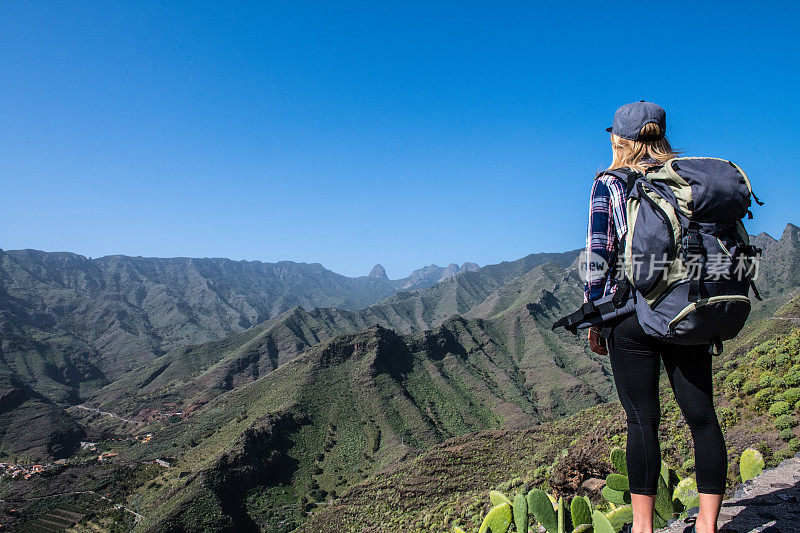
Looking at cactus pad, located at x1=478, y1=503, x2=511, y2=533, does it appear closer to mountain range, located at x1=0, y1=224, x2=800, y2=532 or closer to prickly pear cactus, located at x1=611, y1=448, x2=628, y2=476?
prickly pear cactus, located at x1=611, y1=448, x2=628, y2=476

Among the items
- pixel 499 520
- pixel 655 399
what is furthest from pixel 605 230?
pixel 499 520

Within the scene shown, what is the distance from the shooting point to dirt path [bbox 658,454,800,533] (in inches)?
104

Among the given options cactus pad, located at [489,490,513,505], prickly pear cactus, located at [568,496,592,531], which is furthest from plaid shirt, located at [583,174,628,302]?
cactus pad, located at [489,490,513,505]

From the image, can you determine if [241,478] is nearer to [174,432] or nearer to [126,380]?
[174,432]

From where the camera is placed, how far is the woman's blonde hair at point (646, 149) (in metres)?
2.28

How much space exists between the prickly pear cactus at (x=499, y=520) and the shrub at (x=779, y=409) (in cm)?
559

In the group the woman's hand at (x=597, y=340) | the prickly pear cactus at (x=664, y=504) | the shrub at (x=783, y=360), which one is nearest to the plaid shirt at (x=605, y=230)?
the woman's hand at (x=597, y=340)

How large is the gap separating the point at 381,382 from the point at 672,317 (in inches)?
2610

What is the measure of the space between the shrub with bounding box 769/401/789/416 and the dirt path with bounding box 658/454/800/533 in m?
3.41

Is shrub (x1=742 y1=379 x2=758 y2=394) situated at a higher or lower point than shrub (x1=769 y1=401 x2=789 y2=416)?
lower

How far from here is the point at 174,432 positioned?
5959 cm

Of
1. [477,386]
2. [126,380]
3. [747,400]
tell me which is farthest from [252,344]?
[747,400]

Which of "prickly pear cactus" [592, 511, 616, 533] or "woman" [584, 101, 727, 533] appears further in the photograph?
"prickly pear cactus" [592, 511, 616, 533]

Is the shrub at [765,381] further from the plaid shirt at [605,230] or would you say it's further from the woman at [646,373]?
the plaid shirt at [605,230]
